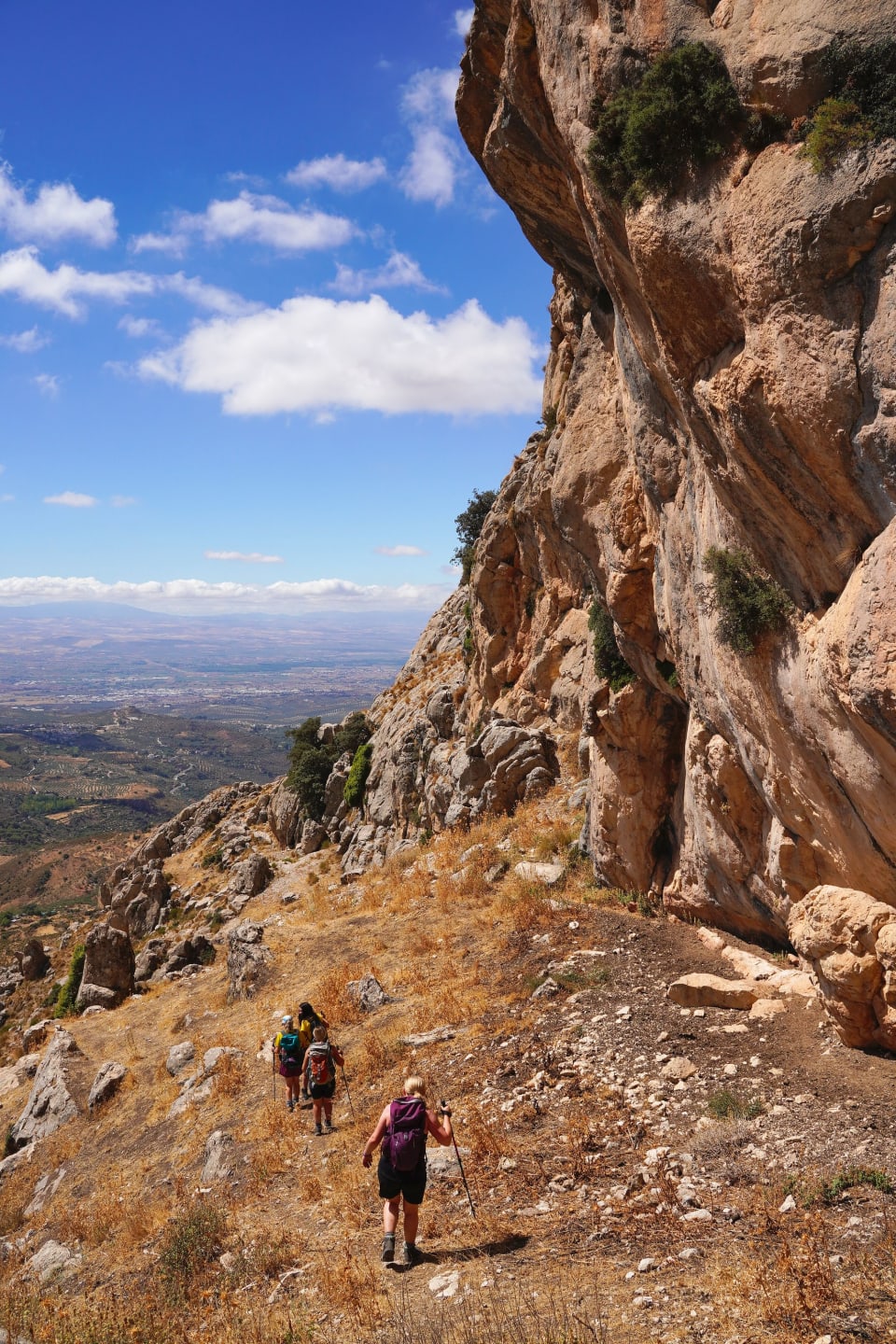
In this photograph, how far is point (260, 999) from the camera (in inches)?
623

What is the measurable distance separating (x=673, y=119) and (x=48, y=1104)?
19479 mm

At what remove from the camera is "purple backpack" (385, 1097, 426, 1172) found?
20.9ft

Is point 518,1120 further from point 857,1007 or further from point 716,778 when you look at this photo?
point 716,778

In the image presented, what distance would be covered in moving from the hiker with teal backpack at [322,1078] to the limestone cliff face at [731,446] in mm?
6309

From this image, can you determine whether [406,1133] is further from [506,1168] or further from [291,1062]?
[291,1062]

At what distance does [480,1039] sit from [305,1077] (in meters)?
2.62

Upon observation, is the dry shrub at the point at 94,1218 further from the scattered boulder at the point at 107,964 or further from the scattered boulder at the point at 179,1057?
the scattered boulder at the point at 107,964

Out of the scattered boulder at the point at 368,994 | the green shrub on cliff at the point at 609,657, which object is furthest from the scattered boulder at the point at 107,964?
the green shrub on cliff at the point at 609,657

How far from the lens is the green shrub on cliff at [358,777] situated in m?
31.5

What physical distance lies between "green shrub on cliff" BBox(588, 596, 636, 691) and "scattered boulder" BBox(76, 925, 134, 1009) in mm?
17570

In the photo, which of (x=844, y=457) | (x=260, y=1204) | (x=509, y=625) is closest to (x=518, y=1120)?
(x=260, y=1204)

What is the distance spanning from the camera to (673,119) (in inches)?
314

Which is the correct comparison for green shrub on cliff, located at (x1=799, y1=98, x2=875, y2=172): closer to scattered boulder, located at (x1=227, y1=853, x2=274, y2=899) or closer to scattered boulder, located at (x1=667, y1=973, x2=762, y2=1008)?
scattered boulder, located at (x1=667, y1=973, x2=762, y2=1008)

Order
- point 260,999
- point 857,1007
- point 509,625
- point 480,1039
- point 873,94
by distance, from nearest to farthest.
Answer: point 873,94, point 857,1007, point 480,1039, point 260,999, point 509,625
